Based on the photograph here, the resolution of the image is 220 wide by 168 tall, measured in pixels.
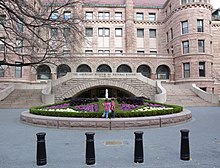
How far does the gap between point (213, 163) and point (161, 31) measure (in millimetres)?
39105

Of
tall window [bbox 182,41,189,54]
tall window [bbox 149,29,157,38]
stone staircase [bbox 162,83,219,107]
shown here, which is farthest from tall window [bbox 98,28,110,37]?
stone staircase [bbox 162,83,219,107]

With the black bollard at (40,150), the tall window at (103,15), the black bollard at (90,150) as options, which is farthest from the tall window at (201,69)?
the black bollard at (40,150)

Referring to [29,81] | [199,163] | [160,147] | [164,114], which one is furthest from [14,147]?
[29,81]

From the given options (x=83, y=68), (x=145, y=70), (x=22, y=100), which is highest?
(x=83, y=68)

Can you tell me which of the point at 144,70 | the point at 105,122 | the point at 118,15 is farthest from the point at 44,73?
the point at 105,122

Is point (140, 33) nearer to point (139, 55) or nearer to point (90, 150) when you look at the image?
point (139, 55)

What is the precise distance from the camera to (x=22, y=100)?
23328mm

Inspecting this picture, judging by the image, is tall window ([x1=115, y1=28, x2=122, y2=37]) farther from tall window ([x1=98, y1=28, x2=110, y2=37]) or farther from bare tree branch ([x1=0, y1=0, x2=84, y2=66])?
bare tree branch ([x1=0, y1=0, x2=84, y2=66])

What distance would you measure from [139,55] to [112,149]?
99.7 feet

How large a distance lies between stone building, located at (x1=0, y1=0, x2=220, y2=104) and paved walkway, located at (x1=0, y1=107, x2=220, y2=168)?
53.5 feet

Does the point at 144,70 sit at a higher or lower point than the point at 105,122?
higher

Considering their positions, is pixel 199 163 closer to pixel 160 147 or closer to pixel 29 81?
pixel 160 147

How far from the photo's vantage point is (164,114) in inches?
465

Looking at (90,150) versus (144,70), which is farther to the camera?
(144,70)
